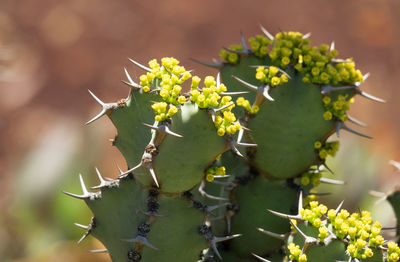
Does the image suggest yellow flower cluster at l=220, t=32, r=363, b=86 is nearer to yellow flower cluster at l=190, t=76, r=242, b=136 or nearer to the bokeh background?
yellow flower cluster at l=190, t=76, r=242, b=136

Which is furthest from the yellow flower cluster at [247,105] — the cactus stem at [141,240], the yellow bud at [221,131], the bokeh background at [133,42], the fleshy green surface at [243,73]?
the bokeh background at [133,42]

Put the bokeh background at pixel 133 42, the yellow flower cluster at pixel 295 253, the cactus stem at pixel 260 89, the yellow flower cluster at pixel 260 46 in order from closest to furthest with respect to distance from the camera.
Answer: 1. the yellow flower cluster at pixel 295 253
2. the cactus stem at pixel 260 89
3. the yellow flower cluster at pixel 260 46
4. the bokeh background at pixel 133 42

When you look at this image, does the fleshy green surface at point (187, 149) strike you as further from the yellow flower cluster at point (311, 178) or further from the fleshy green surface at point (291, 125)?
the yellow flower cluster at point (311, 178)

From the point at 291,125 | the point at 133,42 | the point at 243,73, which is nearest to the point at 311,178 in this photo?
the point at 291,125

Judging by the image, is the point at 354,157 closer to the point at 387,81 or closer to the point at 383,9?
the point at 387,81

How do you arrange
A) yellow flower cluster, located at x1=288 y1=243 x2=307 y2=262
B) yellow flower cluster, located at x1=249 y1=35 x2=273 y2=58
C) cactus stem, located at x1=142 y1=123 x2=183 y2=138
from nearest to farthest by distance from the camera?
1. cactus stem, located at x1=142 y1=123 x2=183 y2=138
2. yellow flower cluster, located at x1=288 y1=243 x2=307 y2=262
3. yellow flower cluster, located at x1=249 y1=35 x2=273 y2=58

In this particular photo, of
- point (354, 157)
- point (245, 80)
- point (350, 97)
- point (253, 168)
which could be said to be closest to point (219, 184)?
point (253, 168)

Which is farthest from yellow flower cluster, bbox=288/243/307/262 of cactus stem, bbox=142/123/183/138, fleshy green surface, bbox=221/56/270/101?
fleshy green surface, bbox=221/56/270/101
